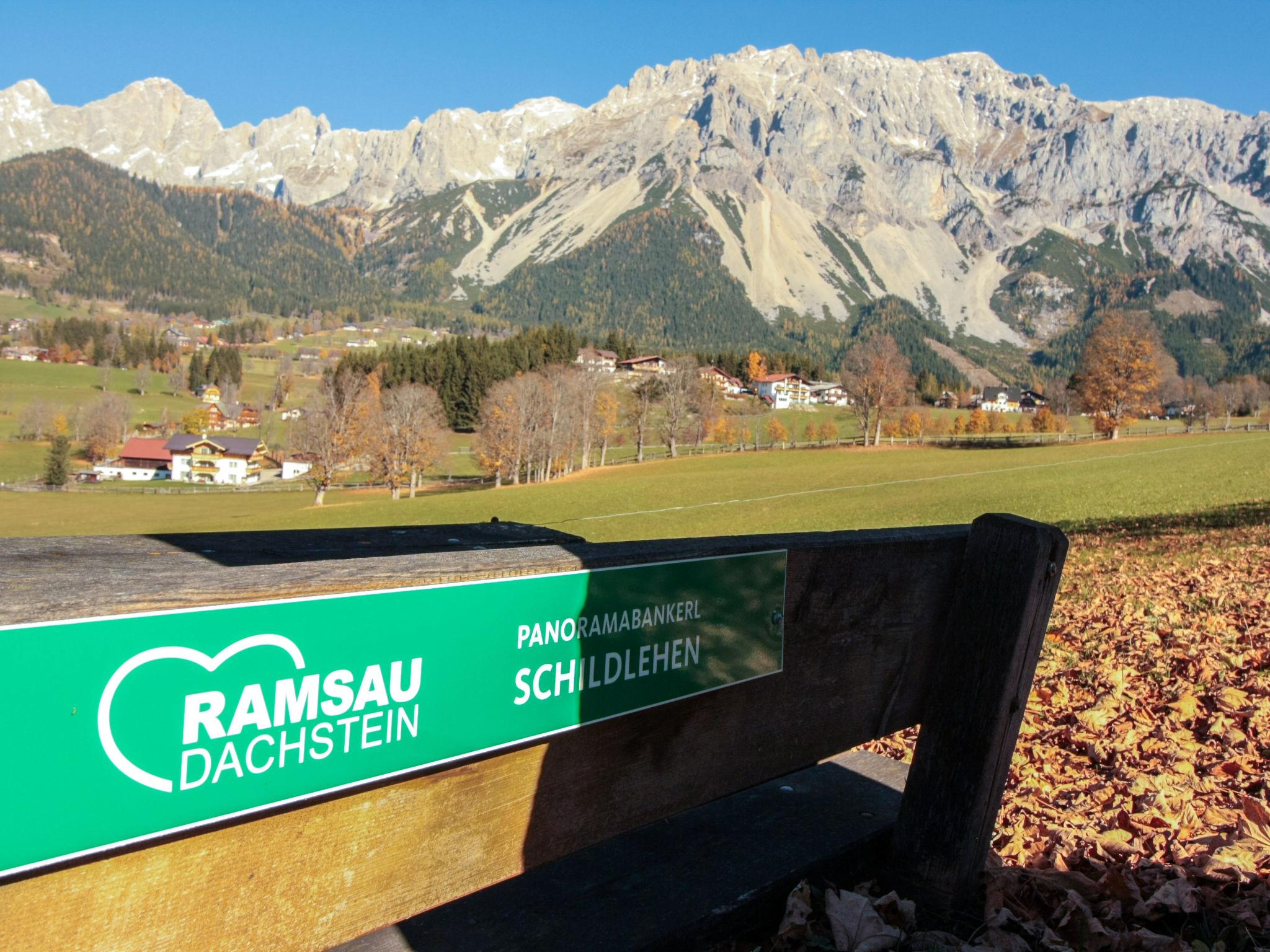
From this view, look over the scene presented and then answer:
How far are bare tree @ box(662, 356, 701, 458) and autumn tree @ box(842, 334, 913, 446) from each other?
15.4 m

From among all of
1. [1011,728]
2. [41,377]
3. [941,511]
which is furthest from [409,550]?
[41,377]

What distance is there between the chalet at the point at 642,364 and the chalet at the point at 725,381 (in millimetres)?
10546

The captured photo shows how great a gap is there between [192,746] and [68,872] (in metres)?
0.29

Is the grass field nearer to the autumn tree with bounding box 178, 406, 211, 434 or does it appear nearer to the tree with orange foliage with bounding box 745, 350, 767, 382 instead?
the autumn tree with bounding box 178, 406, 211, 434

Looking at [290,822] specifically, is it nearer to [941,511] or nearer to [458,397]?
[941,511]

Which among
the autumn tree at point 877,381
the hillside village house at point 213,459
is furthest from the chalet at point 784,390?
the hillside village house at point 213,459

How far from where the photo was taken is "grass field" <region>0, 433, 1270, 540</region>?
31192 millimetres

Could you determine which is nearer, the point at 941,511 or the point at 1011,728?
the point at 1011,728

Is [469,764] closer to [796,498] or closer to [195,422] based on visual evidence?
[796,498]

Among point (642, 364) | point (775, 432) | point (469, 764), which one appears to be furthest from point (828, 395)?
point (469, 764)

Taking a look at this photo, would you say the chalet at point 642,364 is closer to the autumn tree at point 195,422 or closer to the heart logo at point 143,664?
the autumn tree at point 195,422

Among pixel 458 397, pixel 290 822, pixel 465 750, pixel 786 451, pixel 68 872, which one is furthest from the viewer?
pixel 458 397

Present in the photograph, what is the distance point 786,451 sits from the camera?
72.6 metres

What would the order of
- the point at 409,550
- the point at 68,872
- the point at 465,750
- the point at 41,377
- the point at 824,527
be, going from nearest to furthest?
the point at 68,872 < the point at 465,750 < the point at 409,550 < the point at 824,527 < the point at 41,377
